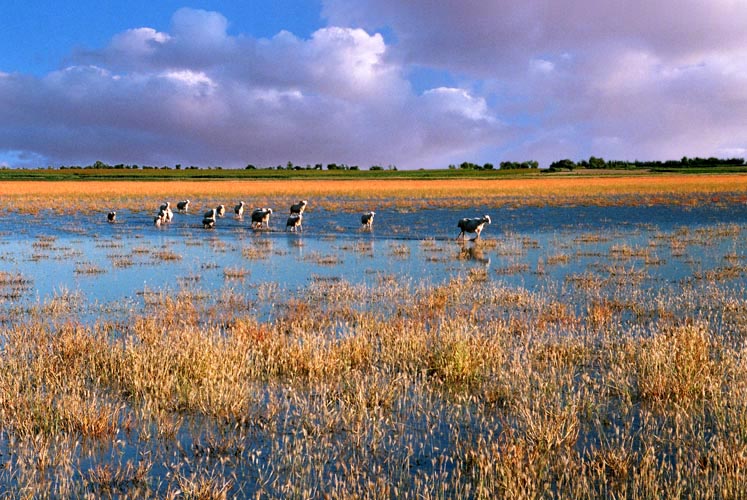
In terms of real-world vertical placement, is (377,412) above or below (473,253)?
below

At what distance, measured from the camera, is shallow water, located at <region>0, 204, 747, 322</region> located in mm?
15766

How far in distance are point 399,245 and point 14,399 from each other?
18.2m

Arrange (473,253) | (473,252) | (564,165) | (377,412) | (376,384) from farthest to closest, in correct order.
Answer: (564,165) → (473,252) → (473,253) → (376,384) → (377,412)

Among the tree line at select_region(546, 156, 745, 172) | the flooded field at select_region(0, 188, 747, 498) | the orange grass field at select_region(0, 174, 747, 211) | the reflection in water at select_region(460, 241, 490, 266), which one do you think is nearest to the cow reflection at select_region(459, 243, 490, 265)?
the reflection in water at select_region(460, 241, 490, 266)

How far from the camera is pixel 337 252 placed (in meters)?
22.2

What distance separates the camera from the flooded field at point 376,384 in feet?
17.1

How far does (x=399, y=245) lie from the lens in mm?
24109

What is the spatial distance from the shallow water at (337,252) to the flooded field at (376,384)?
0.26m

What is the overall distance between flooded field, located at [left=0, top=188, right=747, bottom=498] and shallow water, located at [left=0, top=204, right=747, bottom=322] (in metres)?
0.26

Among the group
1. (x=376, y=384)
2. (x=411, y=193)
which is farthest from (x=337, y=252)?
(x=411, y=193)

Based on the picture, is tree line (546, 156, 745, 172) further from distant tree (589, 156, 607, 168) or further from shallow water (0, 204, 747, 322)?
shallow water (0, 204, 747, 322)

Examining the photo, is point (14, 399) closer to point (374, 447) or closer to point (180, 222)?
point (374, 447)

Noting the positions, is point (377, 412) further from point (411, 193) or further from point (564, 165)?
point (564, 165)

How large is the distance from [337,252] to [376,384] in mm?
15213
